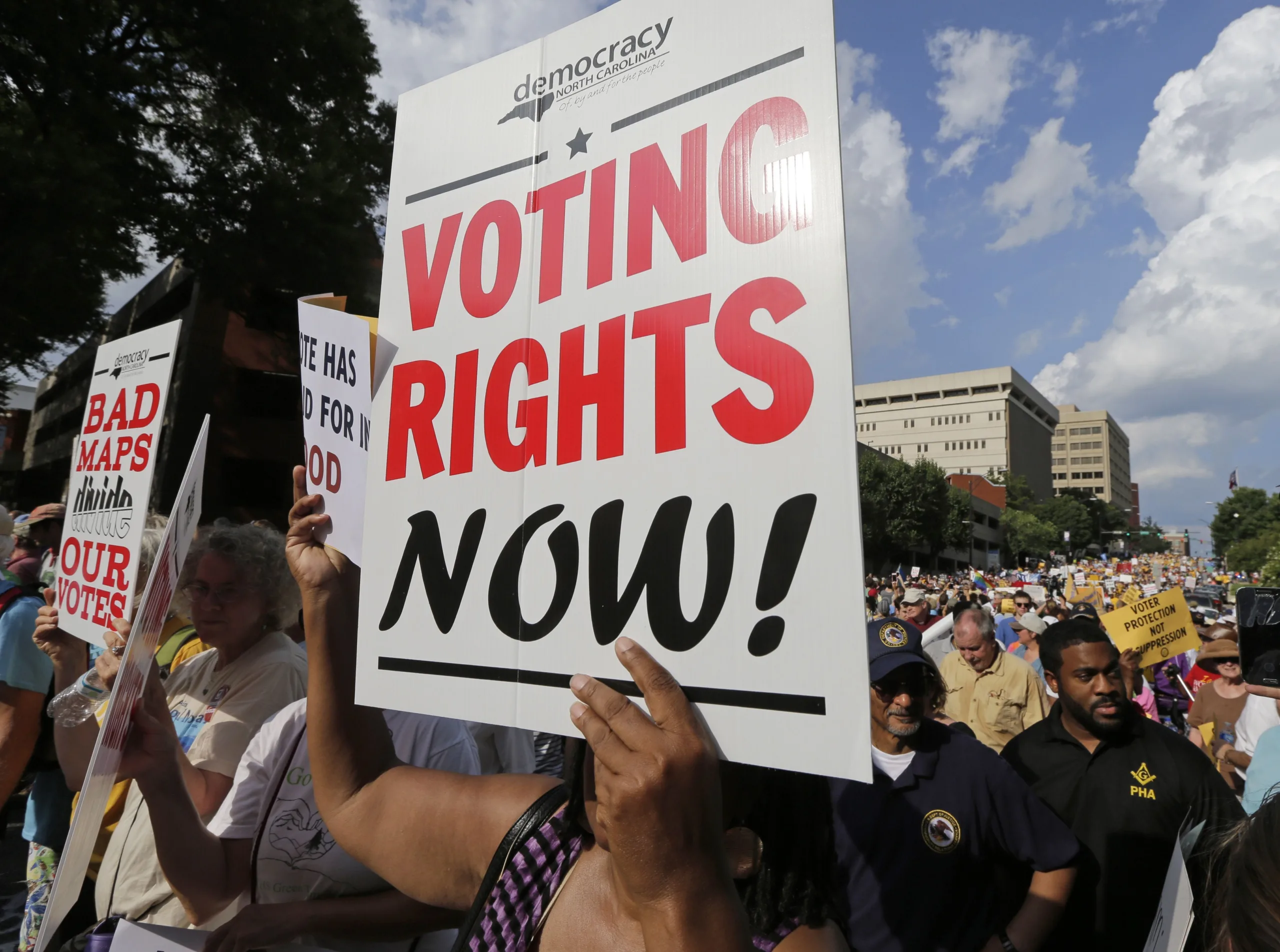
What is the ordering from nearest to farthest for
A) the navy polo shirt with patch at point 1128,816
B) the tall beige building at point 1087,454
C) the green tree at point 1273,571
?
the navy polo shirt with patch at point 1128,816 → the green tree at point 1273,571 → the tall beige building at point 1087,454

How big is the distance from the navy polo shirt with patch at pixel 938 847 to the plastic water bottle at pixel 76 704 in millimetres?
2156

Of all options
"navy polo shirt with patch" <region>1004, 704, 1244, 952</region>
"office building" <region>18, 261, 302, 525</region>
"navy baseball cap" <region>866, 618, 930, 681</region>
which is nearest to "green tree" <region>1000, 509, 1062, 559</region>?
"office building" <region>18, 261, 302, 525</region>

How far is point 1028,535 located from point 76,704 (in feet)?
309

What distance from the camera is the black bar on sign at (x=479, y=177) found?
1.34 meters

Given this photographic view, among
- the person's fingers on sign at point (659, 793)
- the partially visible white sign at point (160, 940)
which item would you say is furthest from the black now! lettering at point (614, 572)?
the partially visible white sign at point (160, 940)

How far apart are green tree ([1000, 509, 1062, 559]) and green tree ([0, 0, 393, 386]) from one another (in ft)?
281

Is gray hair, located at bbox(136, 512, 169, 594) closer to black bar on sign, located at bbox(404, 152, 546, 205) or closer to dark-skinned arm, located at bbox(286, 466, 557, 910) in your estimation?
dark-skinned arm, located at bbox(286, 466, 557, 910)

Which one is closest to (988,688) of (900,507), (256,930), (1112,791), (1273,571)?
(1112,791)

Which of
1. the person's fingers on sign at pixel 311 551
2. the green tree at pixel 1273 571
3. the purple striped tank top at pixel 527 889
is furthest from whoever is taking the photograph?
the green tree at pixel 1273 571

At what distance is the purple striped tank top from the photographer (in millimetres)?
1262

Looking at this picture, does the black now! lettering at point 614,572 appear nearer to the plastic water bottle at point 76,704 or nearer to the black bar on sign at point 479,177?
the black bar on sign at point 479,177

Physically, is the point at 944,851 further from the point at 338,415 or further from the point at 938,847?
the point at 338,415

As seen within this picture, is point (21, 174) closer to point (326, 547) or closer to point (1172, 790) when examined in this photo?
point (326, 547)

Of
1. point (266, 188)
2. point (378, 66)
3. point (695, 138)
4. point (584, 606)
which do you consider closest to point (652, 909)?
point (584, 606)
